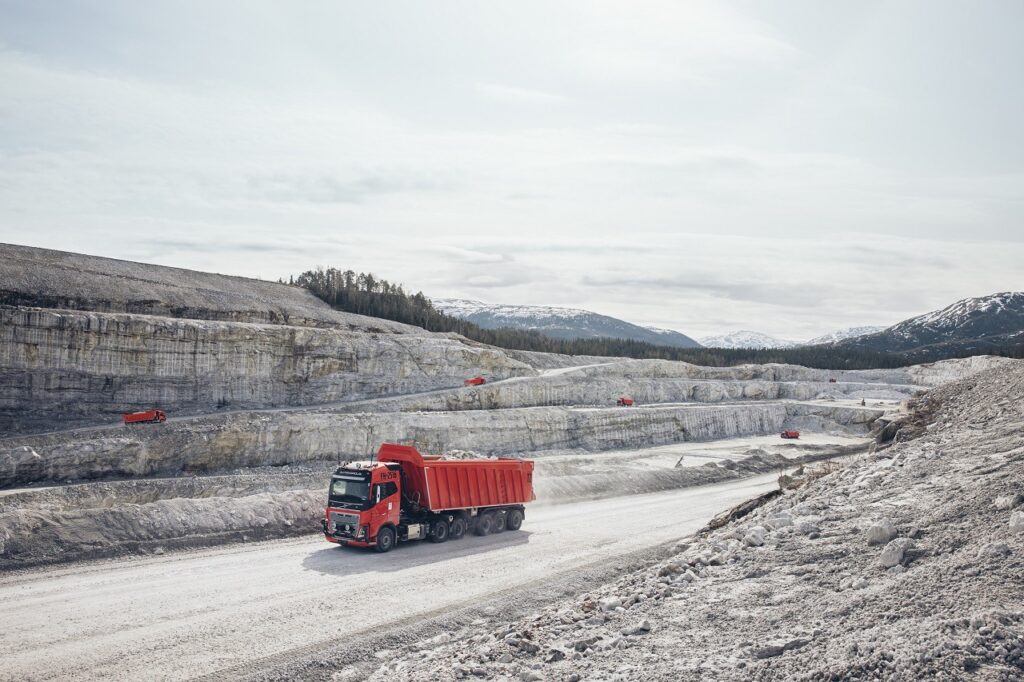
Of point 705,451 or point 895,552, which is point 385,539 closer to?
point 895,552

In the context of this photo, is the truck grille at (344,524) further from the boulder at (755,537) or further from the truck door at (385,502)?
the boulder at (755,537)

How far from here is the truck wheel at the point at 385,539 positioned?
19562mm

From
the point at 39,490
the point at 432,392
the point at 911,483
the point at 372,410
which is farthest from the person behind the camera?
the point at 432,392

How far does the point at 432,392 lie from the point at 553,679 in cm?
3935

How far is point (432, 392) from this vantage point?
4847cm

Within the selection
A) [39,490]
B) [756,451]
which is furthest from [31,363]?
[756,451]

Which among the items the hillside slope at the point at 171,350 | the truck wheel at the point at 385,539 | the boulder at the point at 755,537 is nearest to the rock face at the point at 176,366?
the hillside slope at the point at 171,350

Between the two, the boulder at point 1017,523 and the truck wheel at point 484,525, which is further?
the truck wheel at point 484,525

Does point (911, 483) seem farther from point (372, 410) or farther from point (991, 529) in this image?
point (372, 410)

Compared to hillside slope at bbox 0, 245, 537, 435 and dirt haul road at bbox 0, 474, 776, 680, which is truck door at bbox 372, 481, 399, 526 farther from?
hillside slope at bbox 0, 245, 537, 435

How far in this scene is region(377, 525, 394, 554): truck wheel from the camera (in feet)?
64.2

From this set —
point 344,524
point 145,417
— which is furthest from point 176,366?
point 344,524

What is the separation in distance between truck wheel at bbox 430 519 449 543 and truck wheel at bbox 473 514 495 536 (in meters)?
1.24

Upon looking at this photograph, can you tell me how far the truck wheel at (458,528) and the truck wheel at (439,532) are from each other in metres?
0.33
